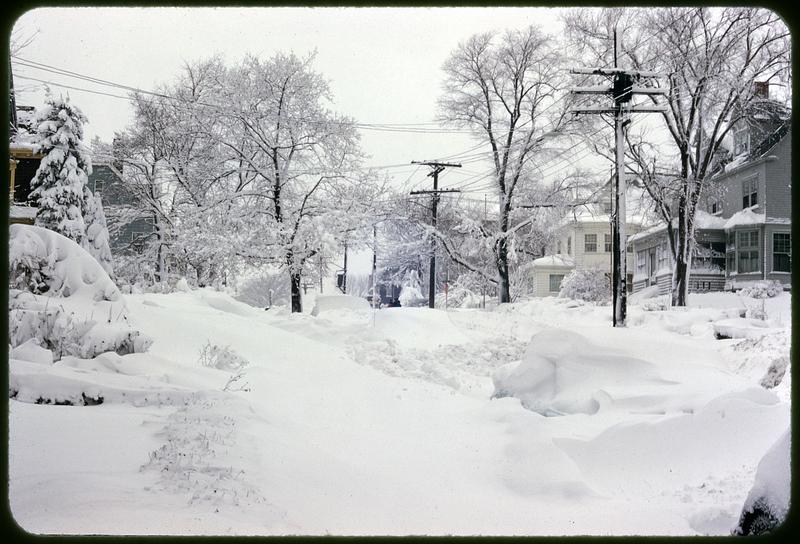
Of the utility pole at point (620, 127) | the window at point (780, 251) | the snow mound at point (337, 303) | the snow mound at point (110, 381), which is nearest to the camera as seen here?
the snow mound at point (110, 381)

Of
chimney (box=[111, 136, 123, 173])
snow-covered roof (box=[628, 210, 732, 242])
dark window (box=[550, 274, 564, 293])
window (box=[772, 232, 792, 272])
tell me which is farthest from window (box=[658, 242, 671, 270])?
chimney (box=[111, 136, 123, 173])

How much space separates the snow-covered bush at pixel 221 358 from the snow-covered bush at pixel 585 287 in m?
5.55

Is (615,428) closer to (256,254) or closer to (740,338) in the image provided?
(740,338)

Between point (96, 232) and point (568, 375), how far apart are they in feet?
18.2

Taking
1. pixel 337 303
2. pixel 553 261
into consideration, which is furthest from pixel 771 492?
pixel 553 261

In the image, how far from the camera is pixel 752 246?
17.7 ft

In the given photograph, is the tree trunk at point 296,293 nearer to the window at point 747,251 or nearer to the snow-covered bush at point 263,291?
the snow-covered bush at point 263,291

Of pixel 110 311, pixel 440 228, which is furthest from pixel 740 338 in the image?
pixel 110 311

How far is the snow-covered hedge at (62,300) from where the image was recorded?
16.5 ft

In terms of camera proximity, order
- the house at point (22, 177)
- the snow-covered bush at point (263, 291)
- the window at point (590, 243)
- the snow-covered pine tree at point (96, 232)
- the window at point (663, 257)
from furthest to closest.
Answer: the window at point (663, 257) < the window at point (590, 243) < the snow-covered bush at point (263, 291) < the snow-covered pine tree at point (96, 232) < the house at point (22, 177)

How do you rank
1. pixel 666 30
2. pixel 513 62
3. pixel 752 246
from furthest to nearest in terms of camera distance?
1. pixel 666 30
2. pixel 513 62
3. pixel 752 246

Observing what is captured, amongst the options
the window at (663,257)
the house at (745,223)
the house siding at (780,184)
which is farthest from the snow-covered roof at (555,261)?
the house siding at (780,184)

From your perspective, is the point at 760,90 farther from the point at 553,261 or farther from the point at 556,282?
the point at 556,282

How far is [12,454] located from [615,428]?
13.9 ft
